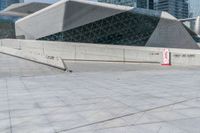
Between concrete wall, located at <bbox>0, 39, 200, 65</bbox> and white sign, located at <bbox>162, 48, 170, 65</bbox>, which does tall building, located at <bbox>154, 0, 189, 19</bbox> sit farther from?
white sign, located at <bbox>162, 48, 170, 65</bbox>

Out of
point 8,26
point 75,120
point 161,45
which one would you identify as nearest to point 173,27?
point 161,45

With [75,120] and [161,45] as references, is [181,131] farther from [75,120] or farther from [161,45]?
[161,45]

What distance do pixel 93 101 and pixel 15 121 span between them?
2.60m

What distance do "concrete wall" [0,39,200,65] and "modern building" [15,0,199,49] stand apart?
257 centimetres

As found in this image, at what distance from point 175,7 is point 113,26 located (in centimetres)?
5654

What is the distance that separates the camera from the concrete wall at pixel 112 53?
973 inches

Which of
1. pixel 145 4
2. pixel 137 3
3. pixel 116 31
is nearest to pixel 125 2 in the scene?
pixel 137 3

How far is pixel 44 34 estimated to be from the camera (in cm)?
3062

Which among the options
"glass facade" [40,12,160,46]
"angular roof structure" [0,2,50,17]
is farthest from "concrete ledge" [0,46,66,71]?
"angular roof structure" [0,2,50,17]

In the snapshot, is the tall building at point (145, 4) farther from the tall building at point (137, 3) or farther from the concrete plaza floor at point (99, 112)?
the concrete plaza floor at point (99, 112)

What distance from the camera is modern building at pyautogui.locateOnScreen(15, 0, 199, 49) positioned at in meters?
29.2

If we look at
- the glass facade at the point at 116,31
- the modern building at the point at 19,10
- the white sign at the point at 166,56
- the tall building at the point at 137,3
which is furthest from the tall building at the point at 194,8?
the white sign at the point at 166,56

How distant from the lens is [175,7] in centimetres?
8175

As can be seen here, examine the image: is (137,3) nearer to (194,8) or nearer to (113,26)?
(194,8)
